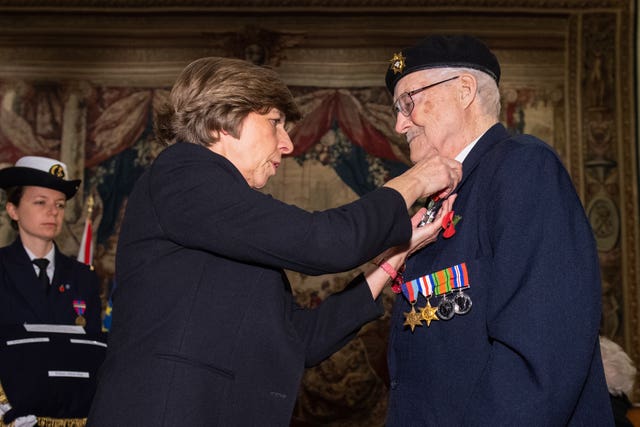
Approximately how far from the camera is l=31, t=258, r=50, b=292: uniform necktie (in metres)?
4.37

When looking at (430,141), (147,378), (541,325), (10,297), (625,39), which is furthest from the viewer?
(625,39)

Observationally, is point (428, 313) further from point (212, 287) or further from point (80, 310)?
point (80, 310)

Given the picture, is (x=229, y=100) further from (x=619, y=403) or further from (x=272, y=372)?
(x=619, y=403)

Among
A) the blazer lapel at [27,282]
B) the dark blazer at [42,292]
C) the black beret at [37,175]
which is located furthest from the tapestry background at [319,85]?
the blazer lapel at [27,282]

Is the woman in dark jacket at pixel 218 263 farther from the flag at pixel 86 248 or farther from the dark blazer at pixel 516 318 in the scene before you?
the flag at pixel 86 248

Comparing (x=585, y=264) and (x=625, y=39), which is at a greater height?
(x=625, y=39)

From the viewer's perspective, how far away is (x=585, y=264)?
1753 millimetres

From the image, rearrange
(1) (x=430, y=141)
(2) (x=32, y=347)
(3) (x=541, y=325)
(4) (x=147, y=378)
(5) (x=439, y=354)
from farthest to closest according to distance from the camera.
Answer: (2) (x=32, y=347)
(1) (x=430, y=141)
(5) (x=439, y=354)
(4) (x=147, y=378)
(3) (x=541, y=325)

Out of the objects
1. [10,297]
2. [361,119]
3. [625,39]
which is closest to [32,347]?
[10,297]

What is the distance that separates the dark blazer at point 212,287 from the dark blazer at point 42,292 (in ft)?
7.77

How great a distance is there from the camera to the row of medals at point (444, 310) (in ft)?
6.25

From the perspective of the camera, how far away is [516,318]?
66.9 inches

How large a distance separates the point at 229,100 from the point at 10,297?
2.66 meters

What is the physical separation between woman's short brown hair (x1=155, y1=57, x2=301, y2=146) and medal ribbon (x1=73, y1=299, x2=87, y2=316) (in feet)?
8.57
